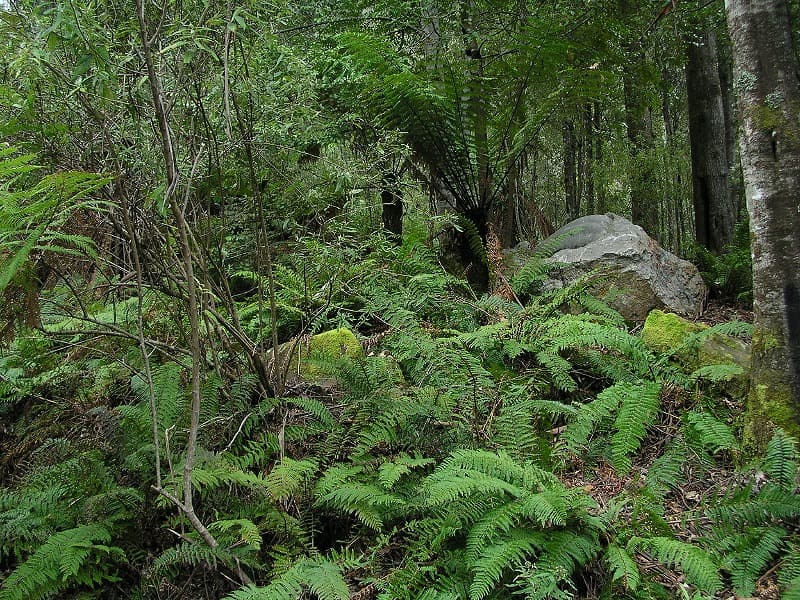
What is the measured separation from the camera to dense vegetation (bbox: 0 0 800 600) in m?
2.22

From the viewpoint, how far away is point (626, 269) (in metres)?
4.64

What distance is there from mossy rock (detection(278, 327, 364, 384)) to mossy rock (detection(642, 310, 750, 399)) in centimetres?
195

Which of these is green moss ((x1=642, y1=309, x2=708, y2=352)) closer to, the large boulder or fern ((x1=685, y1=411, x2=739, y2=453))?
the large boulder

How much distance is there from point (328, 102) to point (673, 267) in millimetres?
3930

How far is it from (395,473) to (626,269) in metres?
3.03

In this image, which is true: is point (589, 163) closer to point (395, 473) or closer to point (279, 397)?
point (279, 397)

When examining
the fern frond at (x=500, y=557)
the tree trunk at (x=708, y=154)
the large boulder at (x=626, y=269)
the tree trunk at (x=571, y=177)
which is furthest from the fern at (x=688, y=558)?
the tree trunk at (x=571, y=177)

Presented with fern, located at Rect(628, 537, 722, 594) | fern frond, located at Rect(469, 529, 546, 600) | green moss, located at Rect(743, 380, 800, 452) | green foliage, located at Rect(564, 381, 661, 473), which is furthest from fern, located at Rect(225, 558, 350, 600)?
green moss, located at Rect(743, 380, 800, 452)

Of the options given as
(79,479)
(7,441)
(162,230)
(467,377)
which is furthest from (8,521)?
(467,377)

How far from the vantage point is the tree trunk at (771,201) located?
2660 mm

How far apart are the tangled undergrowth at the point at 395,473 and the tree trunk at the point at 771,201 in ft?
0.82

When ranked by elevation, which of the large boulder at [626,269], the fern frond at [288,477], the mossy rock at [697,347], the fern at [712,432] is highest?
the large boulder at [626,269]

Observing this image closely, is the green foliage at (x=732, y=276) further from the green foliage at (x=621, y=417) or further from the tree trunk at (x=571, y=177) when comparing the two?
the tree trunk at (x=571, y=177)

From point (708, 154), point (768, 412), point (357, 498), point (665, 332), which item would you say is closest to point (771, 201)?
point (768, 412)
